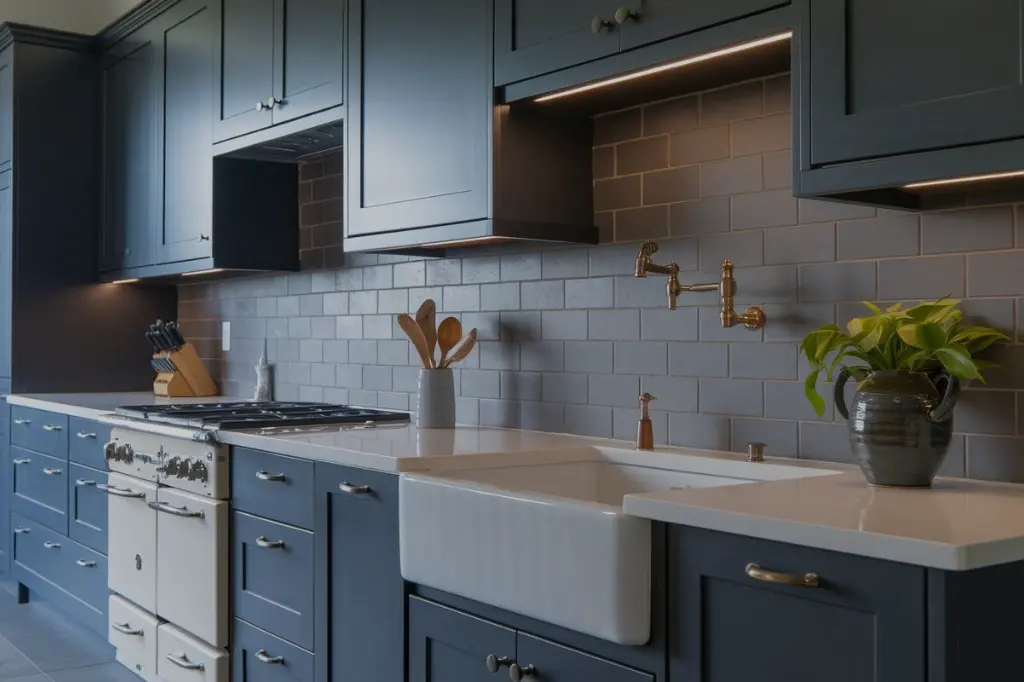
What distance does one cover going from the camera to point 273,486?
9.43 ft

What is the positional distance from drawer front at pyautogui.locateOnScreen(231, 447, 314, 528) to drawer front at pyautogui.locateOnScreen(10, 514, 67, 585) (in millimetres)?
1609

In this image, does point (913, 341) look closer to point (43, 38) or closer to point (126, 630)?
point (126, 630)

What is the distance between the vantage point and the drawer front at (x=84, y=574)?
4.00 m

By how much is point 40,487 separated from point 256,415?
1719 mm

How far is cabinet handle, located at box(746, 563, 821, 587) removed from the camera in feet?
4.89

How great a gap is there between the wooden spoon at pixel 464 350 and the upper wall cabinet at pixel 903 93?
4.63 feet

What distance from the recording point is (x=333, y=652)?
264 centimetres

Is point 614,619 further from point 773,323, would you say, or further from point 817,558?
point 773,323

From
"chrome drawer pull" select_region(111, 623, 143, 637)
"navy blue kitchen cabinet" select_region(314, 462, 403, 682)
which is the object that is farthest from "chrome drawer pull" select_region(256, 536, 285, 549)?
"chrome drawer pull" select_region(111, 623, 143, 637)

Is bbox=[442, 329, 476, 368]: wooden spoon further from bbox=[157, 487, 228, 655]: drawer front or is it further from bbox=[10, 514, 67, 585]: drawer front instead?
bbox=[10, 514, 67, 585]: drawer front

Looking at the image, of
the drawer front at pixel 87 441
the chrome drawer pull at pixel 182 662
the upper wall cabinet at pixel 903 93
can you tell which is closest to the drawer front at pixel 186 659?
the chrome drawer pull at pixel 182 662

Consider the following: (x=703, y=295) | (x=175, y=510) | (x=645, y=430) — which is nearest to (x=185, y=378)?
(x=175, y=510)

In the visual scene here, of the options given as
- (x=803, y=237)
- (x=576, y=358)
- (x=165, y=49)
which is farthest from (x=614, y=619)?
(x=165, y=49)

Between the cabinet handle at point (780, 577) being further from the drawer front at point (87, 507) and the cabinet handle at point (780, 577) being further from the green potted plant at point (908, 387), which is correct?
the drawer front at point (87, 507)
